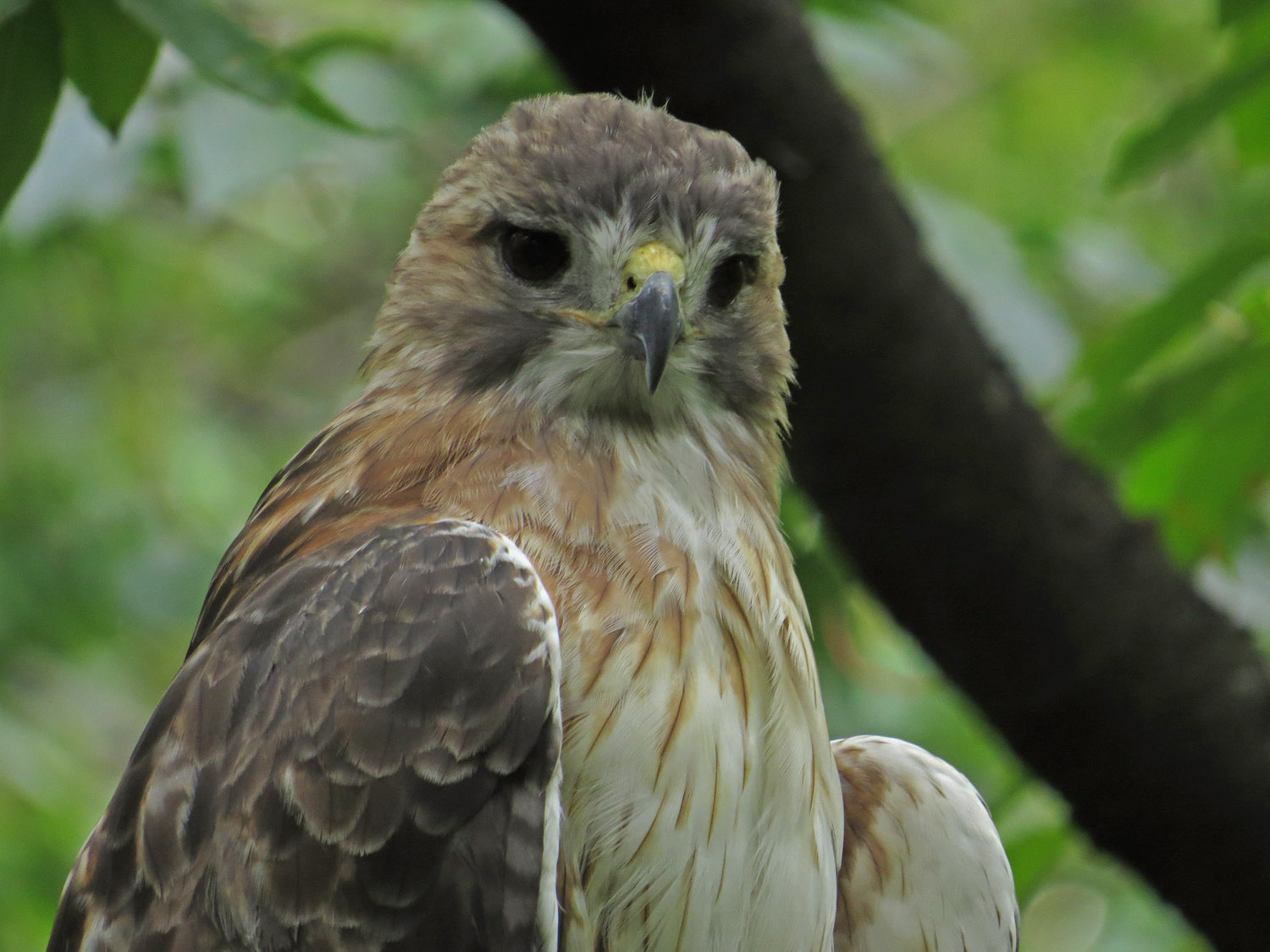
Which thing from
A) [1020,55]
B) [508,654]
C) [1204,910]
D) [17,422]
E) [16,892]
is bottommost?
[17,422]

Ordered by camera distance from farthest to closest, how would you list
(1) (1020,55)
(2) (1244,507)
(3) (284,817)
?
(1) (1020,55), (2) (1244,507), (3) (284,817)

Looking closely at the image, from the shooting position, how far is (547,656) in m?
2.39

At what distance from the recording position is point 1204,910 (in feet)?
12.6

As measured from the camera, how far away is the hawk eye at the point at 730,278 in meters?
3.11

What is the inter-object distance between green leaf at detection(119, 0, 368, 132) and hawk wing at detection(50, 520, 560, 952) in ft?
2.41

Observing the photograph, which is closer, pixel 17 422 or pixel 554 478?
pixel 554 478

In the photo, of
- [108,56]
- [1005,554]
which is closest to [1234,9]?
[1005,554]

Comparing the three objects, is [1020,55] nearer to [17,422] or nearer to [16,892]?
[17,422]

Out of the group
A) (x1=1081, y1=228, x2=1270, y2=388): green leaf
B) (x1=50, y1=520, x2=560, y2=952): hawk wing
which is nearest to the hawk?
(x1=50, y1=520, x2=560, y2=952): hawk wing

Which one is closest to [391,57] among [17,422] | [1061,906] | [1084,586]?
[1084,586]

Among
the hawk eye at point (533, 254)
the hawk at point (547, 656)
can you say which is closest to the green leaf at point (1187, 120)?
the hawk at point (547, 656)

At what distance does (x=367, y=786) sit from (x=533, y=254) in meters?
1.13

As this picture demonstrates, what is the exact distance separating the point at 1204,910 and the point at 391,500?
2.28 m

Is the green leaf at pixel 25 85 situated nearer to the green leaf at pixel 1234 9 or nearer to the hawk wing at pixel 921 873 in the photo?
the hawk wing at pixel 921 873
